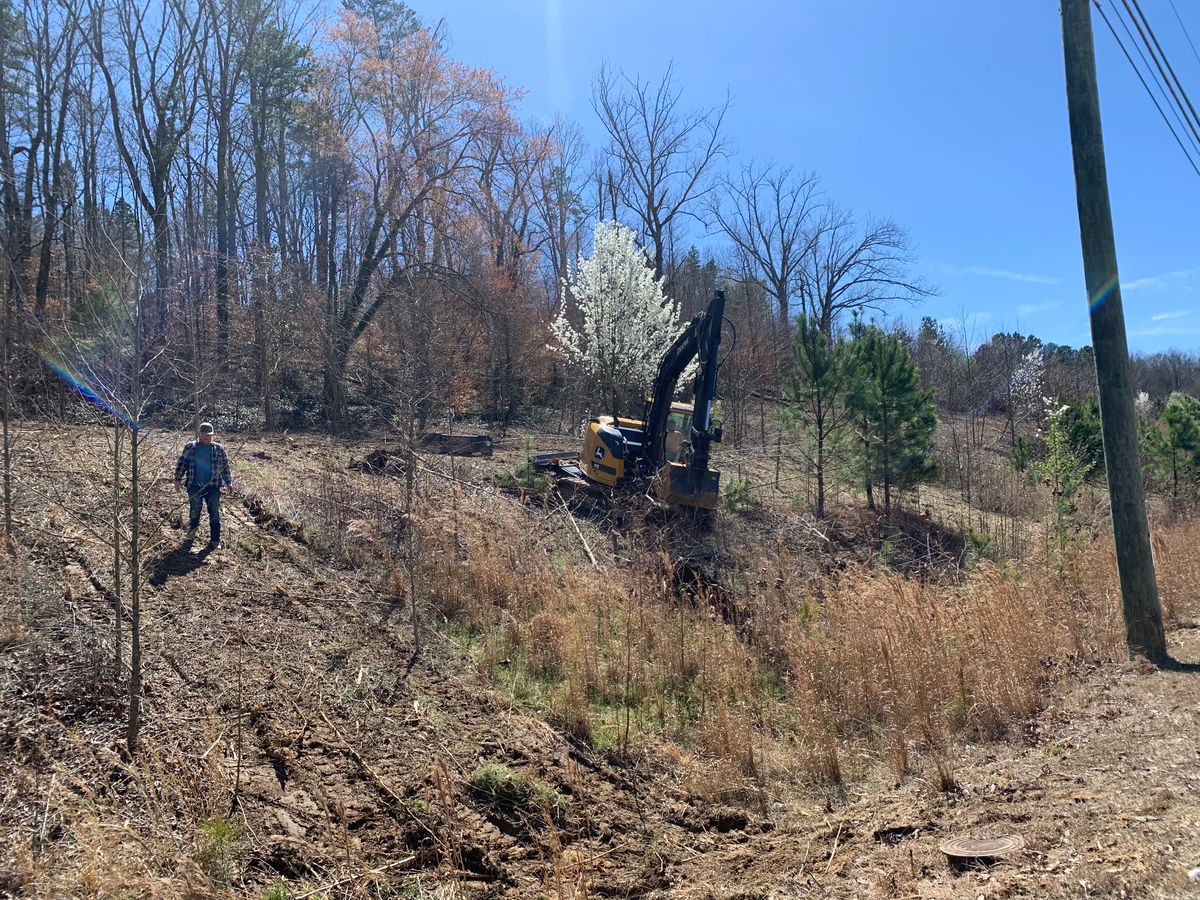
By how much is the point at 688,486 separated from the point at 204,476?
25.1 ft

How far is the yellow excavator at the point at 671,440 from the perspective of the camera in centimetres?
1373

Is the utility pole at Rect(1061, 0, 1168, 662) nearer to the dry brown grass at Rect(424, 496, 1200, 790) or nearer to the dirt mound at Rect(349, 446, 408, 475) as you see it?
the dry brown grass at Rect(424, 496, 1200, 790)

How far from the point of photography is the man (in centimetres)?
933

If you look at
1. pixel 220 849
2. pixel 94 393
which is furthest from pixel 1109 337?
pixel 94 393

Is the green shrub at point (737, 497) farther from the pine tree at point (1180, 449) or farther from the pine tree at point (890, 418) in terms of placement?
the pine tree at point (1180, 449)

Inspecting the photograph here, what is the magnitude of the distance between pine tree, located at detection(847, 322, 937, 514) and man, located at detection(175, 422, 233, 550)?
48.9 ft

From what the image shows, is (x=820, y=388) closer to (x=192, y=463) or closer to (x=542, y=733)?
(x=192, y=463)

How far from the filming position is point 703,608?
28.6ft

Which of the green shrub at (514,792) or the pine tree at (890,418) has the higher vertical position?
the pine tree at (890,418)

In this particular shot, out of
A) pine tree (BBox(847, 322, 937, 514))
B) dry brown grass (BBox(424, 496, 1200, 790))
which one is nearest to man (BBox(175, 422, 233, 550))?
dry brown grass (BBox(424, 496, 1200, 790))

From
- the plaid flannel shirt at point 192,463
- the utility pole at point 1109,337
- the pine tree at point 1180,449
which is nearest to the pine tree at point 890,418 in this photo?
the pine tree at point 1180,449

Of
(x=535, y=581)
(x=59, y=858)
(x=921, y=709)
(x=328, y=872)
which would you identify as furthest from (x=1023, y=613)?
(x=59, y=858)

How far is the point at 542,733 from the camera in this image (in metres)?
6.27

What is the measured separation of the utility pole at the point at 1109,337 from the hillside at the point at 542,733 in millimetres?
674
